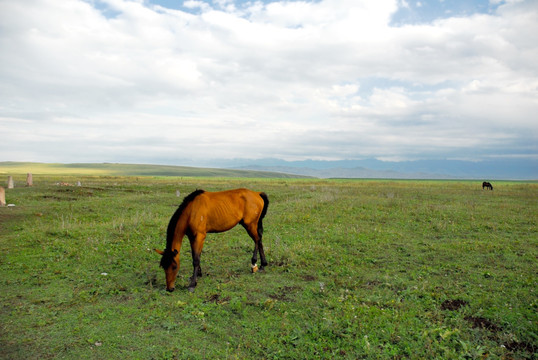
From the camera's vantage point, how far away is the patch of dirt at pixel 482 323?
247 inches

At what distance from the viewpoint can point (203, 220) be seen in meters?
8.96

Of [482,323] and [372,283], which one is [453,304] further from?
[372,283]

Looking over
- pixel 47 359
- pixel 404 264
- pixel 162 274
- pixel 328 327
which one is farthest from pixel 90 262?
pixel 404 264

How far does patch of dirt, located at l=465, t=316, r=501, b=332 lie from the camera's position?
6.26m

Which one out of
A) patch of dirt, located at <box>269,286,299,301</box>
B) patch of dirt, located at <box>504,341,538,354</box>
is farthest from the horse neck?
patch of dirt, located at <box>504,341,538,354</box>

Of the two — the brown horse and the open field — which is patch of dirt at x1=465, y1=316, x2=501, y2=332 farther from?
the brown horse

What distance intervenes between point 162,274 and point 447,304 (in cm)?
762

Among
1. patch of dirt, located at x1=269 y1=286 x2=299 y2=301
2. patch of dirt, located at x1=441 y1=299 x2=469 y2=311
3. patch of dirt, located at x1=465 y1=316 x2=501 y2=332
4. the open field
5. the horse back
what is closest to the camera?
the open field

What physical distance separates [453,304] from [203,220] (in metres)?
6.49

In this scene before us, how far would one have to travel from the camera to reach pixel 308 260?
1058cm

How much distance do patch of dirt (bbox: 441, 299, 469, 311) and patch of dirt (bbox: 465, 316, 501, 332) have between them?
439 millimetres

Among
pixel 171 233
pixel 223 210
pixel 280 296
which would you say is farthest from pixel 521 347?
pixel 171 233

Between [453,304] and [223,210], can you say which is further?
[223,210]

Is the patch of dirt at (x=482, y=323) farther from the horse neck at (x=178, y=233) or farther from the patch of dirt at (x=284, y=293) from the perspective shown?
the horse neck at (x=178, y=233)
